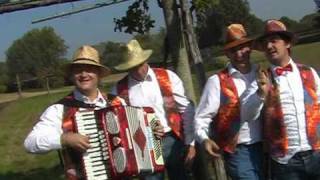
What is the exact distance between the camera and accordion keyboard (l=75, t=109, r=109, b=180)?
4630 mm

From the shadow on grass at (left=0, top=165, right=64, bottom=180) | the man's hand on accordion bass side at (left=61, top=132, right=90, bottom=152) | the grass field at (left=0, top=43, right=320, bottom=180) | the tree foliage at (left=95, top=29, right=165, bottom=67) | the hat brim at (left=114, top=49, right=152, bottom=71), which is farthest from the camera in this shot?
the grass field at (left=0, top=43, right=320, bottom=180)

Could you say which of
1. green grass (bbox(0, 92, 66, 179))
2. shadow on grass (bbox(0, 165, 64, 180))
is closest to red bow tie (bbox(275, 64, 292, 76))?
shadow on grass (bbox(0, 165, 64, 180))

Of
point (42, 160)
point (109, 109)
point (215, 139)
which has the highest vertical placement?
point (109, 109)

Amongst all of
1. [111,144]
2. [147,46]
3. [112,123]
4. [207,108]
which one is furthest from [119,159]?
[147,46]

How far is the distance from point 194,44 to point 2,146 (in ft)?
29.0

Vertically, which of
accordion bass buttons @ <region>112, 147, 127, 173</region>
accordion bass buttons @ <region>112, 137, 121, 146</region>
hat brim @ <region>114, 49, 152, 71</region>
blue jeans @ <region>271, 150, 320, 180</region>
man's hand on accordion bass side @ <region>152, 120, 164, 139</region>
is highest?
hat brim @ <region>114, 49, 152, 71</region>

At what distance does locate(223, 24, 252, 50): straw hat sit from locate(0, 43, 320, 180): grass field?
791 mm

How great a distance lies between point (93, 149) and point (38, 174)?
6825 millimetres

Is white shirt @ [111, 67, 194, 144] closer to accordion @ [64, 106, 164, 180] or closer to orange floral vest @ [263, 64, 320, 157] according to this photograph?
accordion @ [64, 106, 164, 180]

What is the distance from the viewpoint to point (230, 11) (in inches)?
2180

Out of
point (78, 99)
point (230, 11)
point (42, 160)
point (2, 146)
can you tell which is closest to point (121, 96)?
point (78, 99)

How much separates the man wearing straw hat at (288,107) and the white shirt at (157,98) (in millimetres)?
843

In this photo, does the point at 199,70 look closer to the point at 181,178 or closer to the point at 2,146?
the point at 181,178

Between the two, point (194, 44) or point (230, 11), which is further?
point (230, 11)
